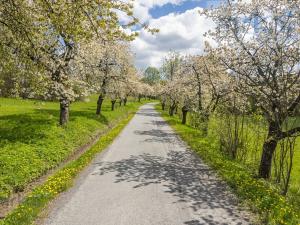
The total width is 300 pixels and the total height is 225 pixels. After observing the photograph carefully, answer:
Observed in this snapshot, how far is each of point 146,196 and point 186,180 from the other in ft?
8.62

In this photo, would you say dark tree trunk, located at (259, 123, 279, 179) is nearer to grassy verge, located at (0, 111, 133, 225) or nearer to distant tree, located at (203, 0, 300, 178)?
distant tree, located at (203, 0, 300, 178)

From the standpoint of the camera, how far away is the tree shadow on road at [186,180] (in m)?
9.10

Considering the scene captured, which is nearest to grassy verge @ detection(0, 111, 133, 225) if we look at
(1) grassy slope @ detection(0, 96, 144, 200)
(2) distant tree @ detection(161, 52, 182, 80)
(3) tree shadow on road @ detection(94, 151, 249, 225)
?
(1) grassy slope @ detection(0, 96, 144, 200)

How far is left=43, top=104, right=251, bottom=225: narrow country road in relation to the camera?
8.55 meters

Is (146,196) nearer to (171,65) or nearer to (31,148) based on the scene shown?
(31,148)

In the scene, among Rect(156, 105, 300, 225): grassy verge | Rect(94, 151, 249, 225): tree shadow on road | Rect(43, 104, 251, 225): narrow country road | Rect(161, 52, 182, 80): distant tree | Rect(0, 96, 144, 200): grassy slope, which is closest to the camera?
Rect(43, 104, 251, 225): narrow country road

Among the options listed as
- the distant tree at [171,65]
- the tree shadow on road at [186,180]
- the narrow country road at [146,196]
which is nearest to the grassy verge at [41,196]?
the narrow country road at [146,196]

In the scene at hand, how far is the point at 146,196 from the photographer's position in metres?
10.4

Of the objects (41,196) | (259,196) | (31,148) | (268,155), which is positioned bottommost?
(41,196)

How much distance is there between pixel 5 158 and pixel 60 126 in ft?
29.6

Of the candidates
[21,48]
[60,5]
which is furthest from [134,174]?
[60,5]

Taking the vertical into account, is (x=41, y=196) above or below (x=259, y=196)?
below

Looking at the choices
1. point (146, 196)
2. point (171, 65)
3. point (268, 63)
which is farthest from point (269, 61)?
point (171, 65)

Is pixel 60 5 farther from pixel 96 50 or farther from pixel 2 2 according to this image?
pixel 96 50
